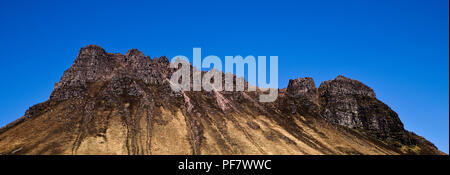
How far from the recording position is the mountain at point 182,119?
106062 mm

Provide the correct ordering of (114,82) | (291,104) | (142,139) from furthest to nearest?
(291,104) < (114,82) < (142,139)

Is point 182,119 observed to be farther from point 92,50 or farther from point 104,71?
point 92,50

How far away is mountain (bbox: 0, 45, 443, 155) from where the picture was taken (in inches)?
4176

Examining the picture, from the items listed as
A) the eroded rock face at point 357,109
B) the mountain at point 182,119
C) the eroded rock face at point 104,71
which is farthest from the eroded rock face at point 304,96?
the eroded rock face at point 104,71

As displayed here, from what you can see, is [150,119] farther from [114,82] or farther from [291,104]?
[291,104]

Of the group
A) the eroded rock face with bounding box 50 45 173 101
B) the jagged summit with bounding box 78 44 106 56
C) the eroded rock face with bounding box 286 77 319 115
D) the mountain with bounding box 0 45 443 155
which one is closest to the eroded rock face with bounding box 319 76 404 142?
the mountain with bounding box 0 45 443 155

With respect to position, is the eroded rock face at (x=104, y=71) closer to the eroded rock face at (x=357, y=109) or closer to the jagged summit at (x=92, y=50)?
the jagged summit at (x=92, y=50)

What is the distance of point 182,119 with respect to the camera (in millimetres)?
131625

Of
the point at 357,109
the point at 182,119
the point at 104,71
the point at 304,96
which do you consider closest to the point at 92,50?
the point at 104,71

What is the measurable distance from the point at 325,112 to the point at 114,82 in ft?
424

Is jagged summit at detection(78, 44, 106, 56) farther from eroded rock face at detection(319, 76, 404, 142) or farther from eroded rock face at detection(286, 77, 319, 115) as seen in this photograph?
eroded rock face at detection(319, 76, 404, 142)

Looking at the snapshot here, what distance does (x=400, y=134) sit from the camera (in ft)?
499
